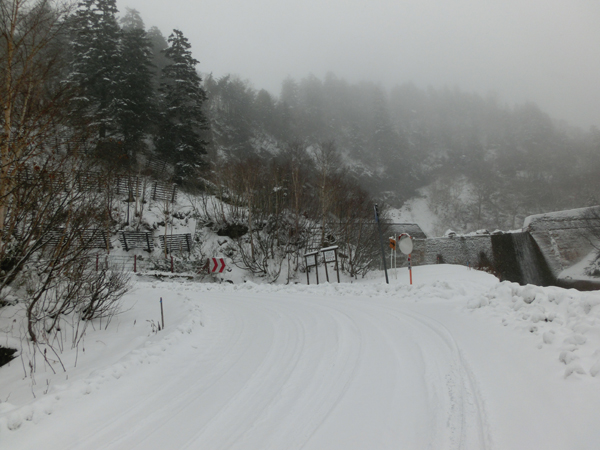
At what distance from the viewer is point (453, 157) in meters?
83.1

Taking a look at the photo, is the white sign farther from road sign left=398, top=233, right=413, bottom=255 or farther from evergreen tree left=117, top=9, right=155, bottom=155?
evergreen tree left=117, top=9, right=155, bottom=155

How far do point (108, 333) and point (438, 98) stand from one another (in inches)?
4701

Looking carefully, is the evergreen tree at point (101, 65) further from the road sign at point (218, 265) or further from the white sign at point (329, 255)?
the white sign at point (329, 255)

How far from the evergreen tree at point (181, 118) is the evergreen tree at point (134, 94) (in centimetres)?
159

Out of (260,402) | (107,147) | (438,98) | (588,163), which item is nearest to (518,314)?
(260,402)

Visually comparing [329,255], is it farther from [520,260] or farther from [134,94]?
[134,94]

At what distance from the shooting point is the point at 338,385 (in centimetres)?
357

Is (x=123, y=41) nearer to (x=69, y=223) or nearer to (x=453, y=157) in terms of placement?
(x=69, y=223)

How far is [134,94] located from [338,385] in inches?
1281

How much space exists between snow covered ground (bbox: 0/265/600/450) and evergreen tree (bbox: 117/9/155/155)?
988 inches

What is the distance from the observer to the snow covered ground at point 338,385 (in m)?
2.62

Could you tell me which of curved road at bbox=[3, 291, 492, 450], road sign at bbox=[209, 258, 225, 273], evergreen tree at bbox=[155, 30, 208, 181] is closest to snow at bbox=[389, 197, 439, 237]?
evergreen tree at bbox=[155, 30, 208, 181]

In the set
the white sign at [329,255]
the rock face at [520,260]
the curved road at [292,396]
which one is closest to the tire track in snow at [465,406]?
the curved road at [292,396]

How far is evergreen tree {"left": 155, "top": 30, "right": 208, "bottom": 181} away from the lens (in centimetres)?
2831
